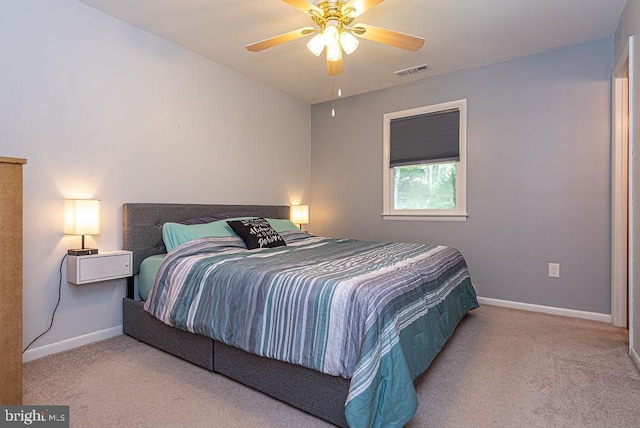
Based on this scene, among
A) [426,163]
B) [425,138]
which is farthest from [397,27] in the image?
[426,163]

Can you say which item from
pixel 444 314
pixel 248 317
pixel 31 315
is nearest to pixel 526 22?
pixel 444 314

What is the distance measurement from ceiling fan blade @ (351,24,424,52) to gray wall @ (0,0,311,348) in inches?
72.4

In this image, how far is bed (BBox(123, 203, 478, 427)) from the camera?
1431 mm

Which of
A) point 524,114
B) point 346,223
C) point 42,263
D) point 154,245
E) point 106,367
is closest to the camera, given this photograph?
point 106,367

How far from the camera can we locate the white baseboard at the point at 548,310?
3.02 metres

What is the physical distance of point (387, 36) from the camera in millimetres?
2254

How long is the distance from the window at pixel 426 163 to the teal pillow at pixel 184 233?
86.6 inches

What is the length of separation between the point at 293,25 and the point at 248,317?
7.69ft

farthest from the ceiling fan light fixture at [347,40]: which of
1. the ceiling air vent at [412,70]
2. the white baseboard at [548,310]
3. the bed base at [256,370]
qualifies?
the white baseboard at [548,310]

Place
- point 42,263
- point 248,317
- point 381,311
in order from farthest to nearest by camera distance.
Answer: point 42,263, point 248,317, point 381,311

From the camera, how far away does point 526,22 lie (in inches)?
108

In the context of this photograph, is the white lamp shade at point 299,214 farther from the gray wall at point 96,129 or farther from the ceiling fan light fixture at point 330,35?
the ceiling fan light fixture at point 330,35

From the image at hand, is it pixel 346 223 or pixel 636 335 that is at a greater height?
pixel 346 223

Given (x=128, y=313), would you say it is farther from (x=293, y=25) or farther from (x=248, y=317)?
(x=293, y=25)
